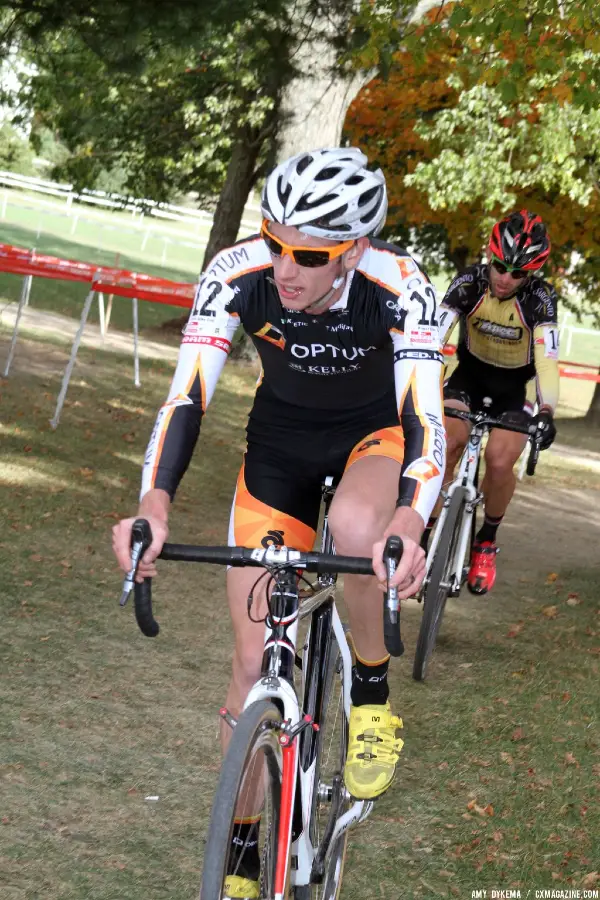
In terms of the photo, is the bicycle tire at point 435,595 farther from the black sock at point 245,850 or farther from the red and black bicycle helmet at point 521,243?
the black sock at point 245,850

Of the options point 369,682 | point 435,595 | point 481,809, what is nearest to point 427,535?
point 435,595

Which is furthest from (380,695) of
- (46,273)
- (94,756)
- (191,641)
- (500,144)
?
(500,144)

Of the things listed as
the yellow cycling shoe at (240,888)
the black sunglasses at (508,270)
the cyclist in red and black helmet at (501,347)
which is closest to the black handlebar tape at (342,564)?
the yellow cycling shoe at (240,888)

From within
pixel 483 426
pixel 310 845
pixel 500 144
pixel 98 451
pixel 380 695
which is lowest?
pixel 98 451

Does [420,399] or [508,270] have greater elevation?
[508,270]

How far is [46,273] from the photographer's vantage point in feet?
39.4

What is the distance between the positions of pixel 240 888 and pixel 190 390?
1348 mm

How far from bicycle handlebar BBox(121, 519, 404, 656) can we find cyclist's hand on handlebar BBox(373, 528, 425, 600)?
0.06ft

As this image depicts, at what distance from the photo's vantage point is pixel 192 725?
17.7ft

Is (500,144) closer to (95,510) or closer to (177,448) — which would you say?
(95,510)

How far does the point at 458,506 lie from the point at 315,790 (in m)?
3.38

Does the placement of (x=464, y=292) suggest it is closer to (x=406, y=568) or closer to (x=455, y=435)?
(x=455, y=435)

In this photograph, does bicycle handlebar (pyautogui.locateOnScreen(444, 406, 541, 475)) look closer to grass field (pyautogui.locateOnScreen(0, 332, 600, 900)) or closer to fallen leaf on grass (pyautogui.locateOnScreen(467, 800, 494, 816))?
grass field (pyautogui.locateOnScreen(0, 332, 600, 900))

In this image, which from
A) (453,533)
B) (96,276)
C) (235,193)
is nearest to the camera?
(453,533)
